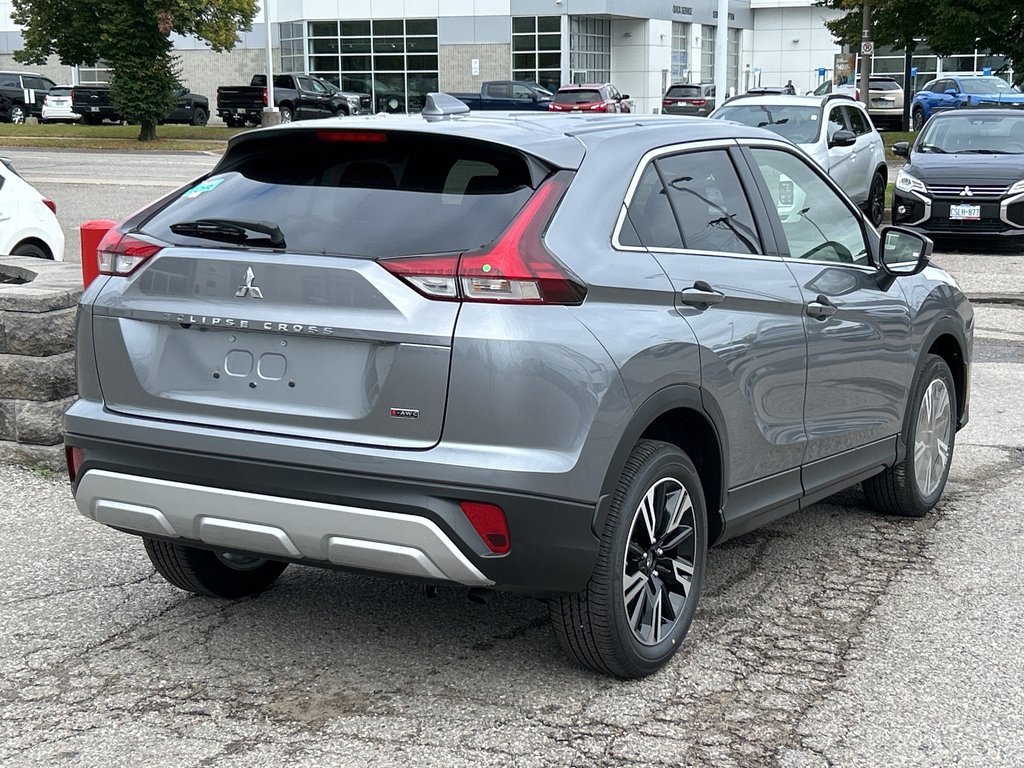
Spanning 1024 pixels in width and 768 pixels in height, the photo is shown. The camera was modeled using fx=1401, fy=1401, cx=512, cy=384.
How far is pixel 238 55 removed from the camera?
66.8 m

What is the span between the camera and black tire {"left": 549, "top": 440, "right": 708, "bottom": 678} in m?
→ 4.13

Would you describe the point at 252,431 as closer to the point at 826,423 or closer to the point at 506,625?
the point at 506,625

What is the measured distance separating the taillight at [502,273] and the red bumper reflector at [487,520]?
22.5 inches

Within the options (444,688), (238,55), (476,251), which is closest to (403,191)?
(476,251)

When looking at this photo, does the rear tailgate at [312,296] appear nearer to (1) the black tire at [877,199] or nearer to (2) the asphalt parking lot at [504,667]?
(2) the asphalt parking lot at [504,667]

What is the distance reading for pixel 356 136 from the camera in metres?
4.31

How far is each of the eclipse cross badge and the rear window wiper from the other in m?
0.12

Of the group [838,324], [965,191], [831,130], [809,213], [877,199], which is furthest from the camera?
[877,199]

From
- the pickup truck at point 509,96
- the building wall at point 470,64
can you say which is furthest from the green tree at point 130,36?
the building wall at point 470,64

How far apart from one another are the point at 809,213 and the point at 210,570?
105 inches

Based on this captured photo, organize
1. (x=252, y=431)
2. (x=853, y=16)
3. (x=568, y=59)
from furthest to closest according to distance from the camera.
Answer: (x=568, y=59), (x=853, y=16), (x=252, y=431)

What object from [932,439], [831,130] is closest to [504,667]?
[932,439]

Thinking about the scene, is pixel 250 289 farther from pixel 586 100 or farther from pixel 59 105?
pixel 59 105

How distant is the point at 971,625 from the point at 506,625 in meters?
1.64
